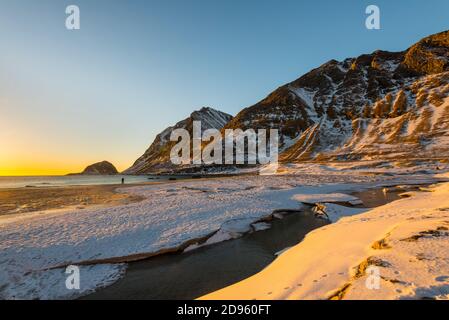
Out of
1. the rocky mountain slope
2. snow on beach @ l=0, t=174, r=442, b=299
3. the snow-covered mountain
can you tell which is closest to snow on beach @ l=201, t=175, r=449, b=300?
snow on beach @ l=0, t=174, r=442, b=299

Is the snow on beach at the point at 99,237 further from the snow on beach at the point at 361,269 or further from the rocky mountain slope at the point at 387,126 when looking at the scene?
the rocky mountain slope at the point at 387,126

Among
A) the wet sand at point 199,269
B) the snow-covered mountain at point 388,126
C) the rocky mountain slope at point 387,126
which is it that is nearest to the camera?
the wet sand at point 199,269

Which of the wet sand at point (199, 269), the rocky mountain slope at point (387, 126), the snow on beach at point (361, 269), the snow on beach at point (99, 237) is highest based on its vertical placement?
the rocky mountain slope at point (387, 126)

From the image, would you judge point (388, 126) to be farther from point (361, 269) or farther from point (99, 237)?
point (99, 237)

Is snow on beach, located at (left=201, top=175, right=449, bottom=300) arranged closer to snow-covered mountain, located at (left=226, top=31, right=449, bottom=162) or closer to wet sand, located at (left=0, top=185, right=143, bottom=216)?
wet sand, located at (left=0, top=185, right=143, bottom=216)

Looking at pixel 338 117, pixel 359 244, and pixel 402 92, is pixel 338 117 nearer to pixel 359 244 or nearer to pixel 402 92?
pixel 402 92

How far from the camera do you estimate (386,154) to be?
105 metres

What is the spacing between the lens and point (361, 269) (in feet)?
29.8

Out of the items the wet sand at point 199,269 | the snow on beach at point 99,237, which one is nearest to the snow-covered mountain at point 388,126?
the snow on beach at point 99,237

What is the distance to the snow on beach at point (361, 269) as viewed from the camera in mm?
7270

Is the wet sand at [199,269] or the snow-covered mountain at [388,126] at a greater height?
the snow-covered mountain at [388,126]

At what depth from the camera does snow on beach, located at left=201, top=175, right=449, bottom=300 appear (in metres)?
7.27

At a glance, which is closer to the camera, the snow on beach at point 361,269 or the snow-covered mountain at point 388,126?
the snow on beach at point 361,269

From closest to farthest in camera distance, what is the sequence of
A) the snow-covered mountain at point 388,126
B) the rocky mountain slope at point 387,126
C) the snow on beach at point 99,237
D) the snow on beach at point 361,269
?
the snow on beach at point 361,269, the snow on beach at point 99,237, the rocky mountain slope at point 387,126, the snow-covered mountain at point 388,126
